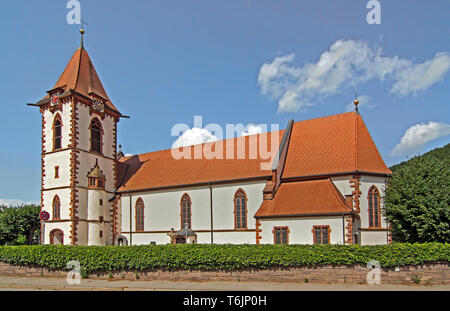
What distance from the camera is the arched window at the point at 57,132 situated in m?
31.9

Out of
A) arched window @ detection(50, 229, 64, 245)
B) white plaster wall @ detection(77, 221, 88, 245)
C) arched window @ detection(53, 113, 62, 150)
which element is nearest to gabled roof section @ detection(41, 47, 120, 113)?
arched window @ detection(53, 113, 62, 150)

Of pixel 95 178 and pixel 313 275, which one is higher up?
pixel 95 178

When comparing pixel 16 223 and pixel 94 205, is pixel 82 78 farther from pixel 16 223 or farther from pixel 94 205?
pixel 16 223

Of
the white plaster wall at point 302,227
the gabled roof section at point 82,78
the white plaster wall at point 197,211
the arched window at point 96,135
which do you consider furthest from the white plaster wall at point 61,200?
the white plaster wall at point 302,227

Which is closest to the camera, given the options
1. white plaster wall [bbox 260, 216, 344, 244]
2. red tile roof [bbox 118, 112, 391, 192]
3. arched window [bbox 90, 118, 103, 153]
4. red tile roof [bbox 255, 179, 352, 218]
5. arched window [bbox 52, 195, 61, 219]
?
white plaster wall [bbox 260, 216, 344, 244]

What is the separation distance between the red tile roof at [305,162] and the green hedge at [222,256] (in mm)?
9429

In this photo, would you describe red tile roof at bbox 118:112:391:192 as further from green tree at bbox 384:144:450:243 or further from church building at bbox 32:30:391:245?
green tree at bbox 384:144:450:243

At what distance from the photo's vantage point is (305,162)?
91.3 ft

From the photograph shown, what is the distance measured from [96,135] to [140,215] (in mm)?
8660

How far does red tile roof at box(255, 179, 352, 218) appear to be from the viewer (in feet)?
77.1

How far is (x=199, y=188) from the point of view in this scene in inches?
1191

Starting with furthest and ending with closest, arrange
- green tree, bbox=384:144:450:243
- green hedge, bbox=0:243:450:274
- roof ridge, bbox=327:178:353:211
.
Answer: roof ridge, bbox=327:178:353:211, green tree, bbox=384:144:450:243, green hedge, bbox=0:243:450:274

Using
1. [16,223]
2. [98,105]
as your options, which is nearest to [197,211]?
[98,105]

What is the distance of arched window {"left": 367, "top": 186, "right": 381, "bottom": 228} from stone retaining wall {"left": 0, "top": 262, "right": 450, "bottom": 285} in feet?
28.8
